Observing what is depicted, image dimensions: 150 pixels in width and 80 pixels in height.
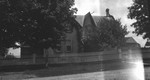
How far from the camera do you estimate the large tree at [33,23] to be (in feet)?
66.8

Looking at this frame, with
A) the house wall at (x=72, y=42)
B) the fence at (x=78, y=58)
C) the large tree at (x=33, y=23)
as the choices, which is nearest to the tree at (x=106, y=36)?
the house wall at (x=72, y=42)

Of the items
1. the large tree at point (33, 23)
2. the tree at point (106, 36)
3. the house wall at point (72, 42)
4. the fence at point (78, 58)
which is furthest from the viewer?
the house wall at point (72, 42)

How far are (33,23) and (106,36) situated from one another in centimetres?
1306

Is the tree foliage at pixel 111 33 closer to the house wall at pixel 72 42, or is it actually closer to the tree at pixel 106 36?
the tree at pixel 106 36

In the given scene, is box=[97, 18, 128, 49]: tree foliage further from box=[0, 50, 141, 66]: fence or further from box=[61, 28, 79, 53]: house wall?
box=[61, 28, 79, 53]: house wall

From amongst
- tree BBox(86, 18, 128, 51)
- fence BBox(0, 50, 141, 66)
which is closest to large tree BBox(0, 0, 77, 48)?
fence BBox(0, 50, 141, 66)

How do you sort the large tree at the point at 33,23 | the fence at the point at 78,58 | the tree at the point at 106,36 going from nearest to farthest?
the large tree at the point at 33,23
the fence at the point at 78,58
the tree at the point at 106,36

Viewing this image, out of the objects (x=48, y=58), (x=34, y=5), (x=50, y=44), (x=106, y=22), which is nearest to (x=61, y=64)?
(x=48, y=58)

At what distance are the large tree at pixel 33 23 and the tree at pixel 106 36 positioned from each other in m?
8.70

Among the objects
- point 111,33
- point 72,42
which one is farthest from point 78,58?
point 111,33

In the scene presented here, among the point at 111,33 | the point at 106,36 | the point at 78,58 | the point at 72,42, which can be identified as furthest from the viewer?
the point at 72,42

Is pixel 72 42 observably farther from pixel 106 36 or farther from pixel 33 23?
pixel 33 23

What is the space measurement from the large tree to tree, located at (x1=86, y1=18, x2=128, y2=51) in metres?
8.70

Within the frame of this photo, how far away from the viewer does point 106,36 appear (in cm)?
2980
